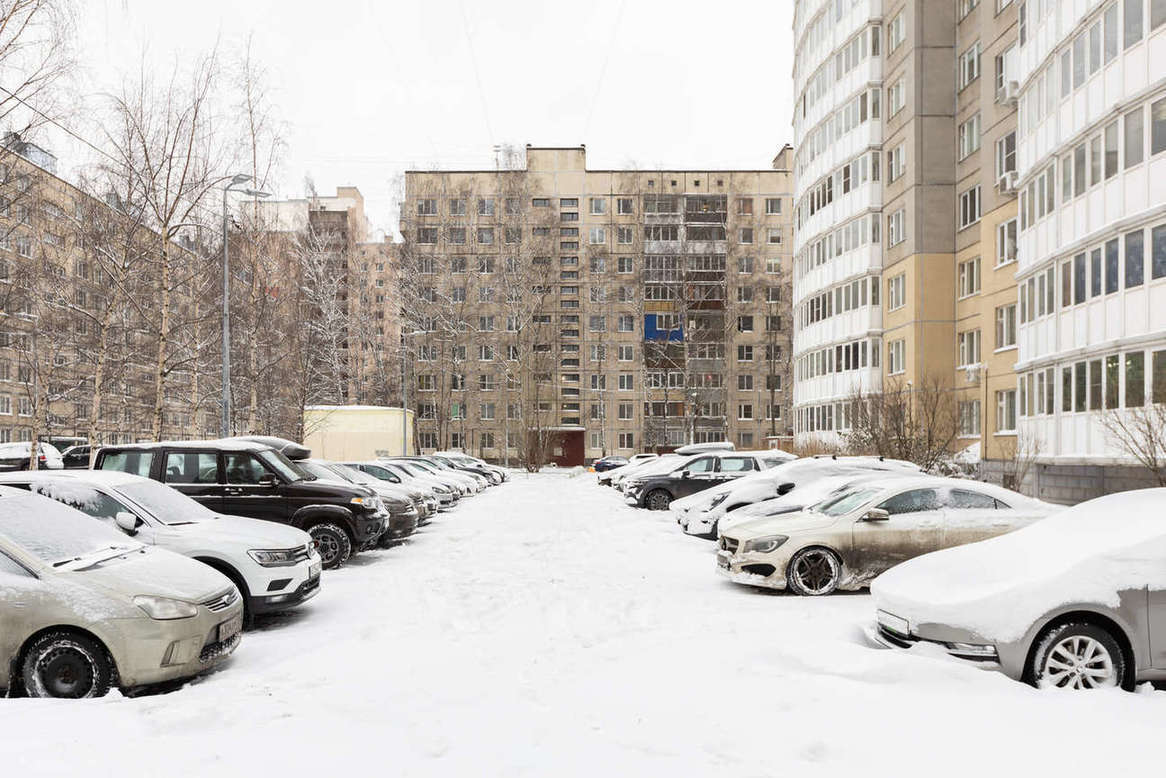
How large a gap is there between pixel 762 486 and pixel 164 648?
12.2m

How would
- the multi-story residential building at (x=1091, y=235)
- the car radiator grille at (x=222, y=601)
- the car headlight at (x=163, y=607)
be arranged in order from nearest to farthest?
the car headlight at (x=163, y=607), the car radiator grille at (x=222, y=601), the multi-story residential building at (x=1091, y=235)

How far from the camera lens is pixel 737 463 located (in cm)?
2328

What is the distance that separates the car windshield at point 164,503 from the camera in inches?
357

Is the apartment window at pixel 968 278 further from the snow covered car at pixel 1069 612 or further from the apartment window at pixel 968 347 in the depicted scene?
the snow covered car at pixel 1069 612

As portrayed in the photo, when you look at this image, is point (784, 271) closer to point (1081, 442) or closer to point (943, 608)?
point (1081, 442)

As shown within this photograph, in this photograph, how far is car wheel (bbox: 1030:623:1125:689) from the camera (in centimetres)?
606

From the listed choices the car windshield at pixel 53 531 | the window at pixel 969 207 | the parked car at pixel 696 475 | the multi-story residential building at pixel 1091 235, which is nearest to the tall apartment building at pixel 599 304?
the window at pixel 969 207

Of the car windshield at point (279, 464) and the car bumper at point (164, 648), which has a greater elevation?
the car windshield at point (279, 464)

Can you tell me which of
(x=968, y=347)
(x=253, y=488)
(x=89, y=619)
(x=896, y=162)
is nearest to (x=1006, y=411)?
(x=968, y=347)

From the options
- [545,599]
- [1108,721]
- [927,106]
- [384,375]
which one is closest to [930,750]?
[1108,721]

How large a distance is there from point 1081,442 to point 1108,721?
57.9 feet

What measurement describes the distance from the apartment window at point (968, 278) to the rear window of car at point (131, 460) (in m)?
31.3

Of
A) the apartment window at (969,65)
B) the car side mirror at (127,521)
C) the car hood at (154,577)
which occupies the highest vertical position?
the apartment window at (969,65)

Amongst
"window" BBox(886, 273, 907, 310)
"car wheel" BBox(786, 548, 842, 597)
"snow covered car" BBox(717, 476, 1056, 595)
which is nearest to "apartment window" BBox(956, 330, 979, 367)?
"window" BBox(886, 273, 907, 310)
